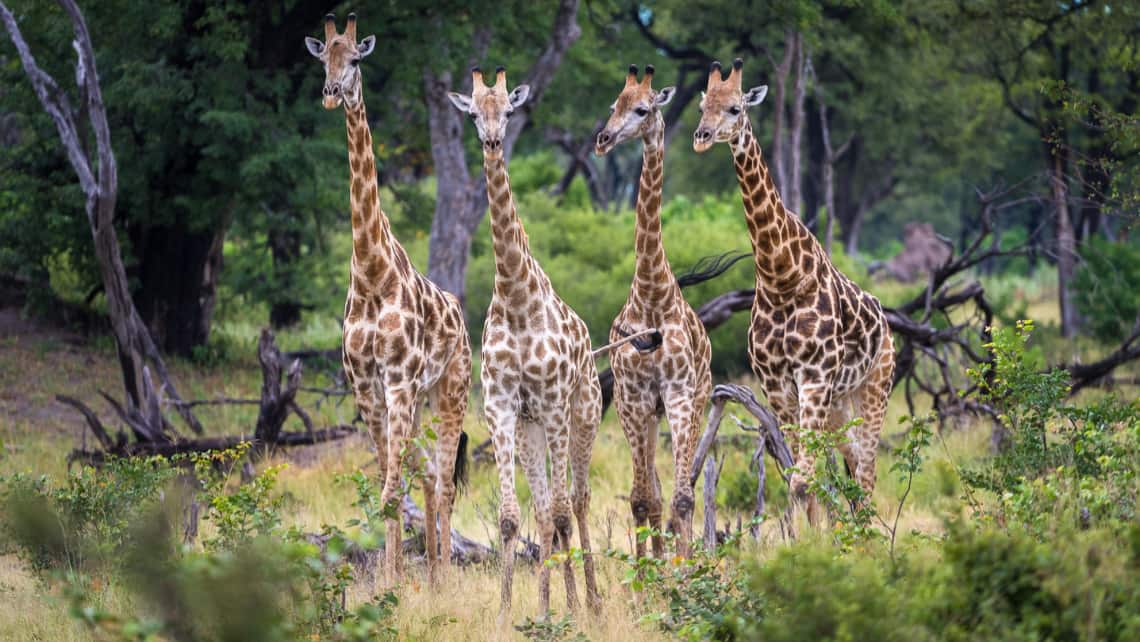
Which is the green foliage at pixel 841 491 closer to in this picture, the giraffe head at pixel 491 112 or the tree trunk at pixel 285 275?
the giraffe head at pixel 491 112

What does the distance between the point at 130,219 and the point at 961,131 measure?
23097mm

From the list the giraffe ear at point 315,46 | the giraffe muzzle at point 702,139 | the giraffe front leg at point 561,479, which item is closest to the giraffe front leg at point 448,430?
the giraffe front leg at point 561,479

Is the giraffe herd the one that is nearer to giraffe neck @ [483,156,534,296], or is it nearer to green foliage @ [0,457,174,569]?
giraffe neck @ [483,156,534,296]

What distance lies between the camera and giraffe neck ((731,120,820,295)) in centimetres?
747

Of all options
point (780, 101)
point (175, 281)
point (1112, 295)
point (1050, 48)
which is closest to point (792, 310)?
point (175, 281)

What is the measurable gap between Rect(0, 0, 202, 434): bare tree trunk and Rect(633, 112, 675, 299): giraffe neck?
5.90 metres

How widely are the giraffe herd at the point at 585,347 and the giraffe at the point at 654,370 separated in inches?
0.4

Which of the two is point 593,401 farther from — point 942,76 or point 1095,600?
point 942,76

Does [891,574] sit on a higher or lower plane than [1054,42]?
lower

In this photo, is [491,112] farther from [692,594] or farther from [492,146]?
[692,594]

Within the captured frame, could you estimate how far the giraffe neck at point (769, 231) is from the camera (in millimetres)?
7473

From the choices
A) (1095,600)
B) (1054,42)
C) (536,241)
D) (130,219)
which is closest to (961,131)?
(1054,42)

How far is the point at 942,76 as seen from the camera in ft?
86.1

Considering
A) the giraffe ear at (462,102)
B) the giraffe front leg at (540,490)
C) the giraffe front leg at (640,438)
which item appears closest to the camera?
the giraffe front leg at (540,490)
